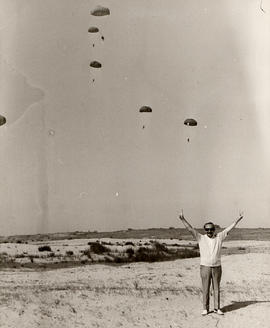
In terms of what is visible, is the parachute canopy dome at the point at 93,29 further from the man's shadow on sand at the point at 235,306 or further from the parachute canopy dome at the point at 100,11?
the man's shadow on sand at the point at 235,306

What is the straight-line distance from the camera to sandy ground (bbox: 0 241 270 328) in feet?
37.7

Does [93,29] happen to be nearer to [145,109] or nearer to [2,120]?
[145,109]

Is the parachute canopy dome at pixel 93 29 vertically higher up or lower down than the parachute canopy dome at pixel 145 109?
higher up

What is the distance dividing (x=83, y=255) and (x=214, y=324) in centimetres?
2177

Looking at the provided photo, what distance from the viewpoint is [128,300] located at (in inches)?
536

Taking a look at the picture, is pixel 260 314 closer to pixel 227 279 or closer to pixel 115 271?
pixel 227 279

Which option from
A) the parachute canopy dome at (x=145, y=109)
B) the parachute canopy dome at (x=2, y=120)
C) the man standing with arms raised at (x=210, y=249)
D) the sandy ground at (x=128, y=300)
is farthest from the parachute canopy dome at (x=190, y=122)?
the man standing with arms raised at (x=210, y=249)

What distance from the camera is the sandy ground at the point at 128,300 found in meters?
11.5

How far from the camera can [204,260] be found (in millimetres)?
11172

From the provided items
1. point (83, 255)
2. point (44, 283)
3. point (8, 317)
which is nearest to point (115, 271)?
point (44, 283)

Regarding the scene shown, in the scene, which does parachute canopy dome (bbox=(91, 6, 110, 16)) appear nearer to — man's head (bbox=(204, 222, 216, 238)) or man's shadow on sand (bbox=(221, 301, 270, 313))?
man's shadow on sand (bbox=(221, 301, 270, 313))

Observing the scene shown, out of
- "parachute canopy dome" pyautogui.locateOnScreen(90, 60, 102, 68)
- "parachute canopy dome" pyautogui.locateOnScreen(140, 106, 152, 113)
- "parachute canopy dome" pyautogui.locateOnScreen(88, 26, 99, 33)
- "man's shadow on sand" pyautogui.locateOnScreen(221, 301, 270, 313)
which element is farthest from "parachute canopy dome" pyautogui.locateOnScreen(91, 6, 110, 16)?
"man's shadow on sand" pyautogui.locateOnScreen(221, 301, 270, 313)

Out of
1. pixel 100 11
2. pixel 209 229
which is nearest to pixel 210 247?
pixel 209 229

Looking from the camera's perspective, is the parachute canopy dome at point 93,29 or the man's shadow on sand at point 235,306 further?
the parachute canopy dome at point 93,29
